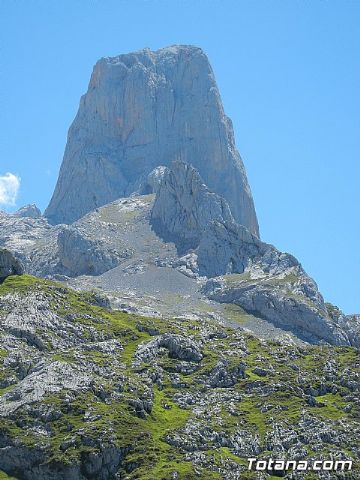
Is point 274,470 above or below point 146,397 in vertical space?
below

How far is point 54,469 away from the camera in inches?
6299

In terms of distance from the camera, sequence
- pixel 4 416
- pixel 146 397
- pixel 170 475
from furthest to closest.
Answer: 1. pixel 146 397
2. pixel 4 416
3. pixel 170 475

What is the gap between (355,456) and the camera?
171875 millimetres

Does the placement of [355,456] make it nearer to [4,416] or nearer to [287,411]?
[287,411]

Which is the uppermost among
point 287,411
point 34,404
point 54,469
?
point 287,411

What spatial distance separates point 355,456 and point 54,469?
48.6 m

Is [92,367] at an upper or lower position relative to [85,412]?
upper

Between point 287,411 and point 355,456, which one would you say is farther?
point 287,411

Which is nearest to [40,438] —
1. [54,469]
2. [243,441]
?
[54,469]

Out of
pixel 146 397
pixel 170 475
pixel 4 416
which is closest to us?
pixel 170 475

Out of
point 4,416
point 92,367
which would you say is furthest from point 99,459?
point 92,367

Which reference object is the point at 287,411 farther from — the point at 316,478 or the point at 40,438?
the point at 40,438

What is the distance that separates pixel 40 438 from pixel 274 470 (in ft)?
120

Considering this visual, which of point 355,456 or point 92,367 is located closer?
point 355,456
